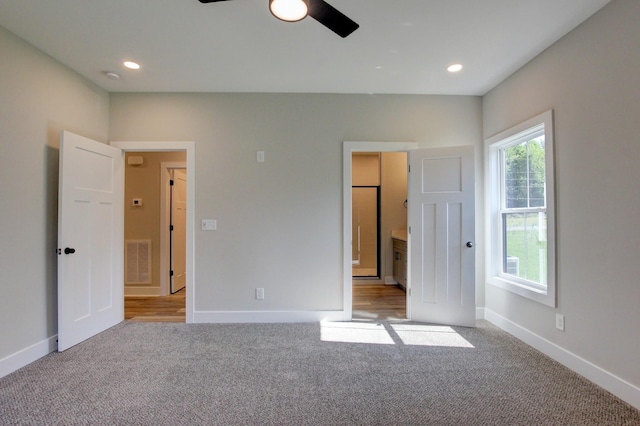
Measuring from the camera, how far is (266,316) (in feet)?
11.1

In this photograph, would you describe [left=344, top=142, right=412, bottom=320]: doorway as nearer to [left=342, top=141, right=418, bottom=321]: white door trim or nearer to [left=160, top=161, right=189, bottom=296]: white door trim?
→ [left=342, top=141, right=418, bottom=321]: white door trim

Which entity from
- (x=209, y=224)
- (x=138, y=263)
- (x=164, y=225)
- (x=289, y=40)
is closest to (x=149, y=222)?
(x=164, y=225)

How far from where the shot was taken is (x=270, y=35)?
7.66 ft

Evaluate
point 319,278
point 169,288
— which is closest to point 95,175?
point 169,288

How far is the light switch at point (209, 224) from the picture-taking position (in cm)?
338

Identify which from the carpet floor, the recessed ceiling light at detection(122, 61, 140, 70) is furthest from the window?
the recessed ceiling light at detection(122, 61, 140, 70)

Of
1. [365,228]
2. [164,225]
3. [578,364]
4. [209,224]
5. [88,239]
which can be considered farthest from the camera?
[365,228]

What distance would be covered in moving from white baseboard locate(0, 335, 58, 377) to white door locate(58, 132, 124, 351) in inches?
4.5

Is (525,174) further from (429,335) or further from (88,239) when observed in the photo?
(88,239)

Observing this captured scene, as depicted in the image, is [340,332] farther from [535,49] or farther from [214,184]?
[535,49]

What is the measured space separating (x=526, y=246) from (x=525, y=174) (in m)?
0.72

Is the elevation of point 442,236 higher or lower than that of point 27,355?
higher

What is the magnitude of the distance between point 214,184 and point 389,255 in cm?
326

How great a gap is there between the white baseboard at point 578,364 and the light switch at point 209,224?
3321 millimetres
